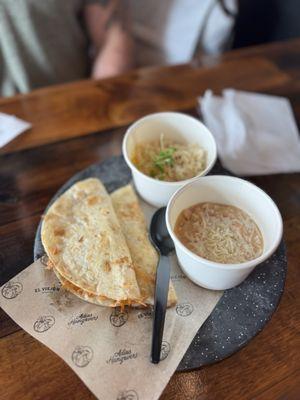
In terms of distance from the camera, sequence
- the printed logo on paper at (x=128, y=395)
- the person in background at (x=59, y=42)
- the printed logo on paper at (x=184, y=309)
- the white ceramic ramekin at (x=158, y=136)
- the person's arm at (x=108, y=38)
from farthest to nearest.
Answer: the person's arm at (x=108, y=38)
the person in background at (x=59, y=42)
the white ceramic ramekin at (x=158, y=136)
the printed logo on paper at (x=184, y=309)
the printed logo on paper at (x=128, y=395)

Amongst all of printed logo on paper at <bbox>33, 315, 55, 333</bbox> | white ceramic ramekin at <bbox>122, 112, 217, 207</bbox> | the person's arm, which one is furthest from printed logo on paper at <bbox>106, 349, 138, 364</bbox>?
the person's arm

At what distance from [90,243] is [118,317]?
0.18 metres

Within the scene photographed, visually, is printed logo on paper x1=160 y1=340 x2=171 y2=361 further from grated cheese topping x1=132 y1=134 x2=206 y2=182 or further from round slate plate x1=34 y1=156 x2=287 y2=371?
grated cheese topping x1=132 y1=134 x2=206 y2=182

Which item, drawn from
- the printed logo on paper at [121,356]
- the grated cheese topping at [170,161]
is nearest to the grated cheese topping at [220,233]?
the grated cheese topping at [170,161]

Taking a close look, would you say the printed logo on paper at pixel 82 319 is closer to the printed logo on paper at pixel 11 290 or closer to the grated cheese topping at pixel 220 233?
the printed logo on paper at pixel 11 290

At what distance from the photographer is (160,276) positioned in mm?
828

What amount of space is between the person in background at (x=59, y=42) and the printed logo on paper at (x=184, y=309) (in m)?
1.12

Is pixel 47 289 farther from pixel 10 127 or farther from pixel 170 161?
pixel 10 127

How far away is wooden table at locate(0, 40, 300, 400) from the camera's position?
2.40ft

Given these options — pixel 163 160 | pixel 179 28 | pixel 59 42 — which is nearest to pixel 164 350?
pixel 163 160

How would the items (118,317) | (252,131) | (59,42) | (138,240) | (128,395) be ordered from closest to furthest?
(128,395), (118,317), (138,240), (252,131), (59,42)

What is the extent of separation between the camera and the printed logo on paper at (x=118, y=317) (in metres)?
0.77

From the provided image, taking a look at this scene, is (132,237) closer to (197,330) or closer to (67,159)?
(197,330)

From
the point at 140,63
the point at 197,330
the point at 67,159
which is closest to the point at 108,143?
the point at 67,159
